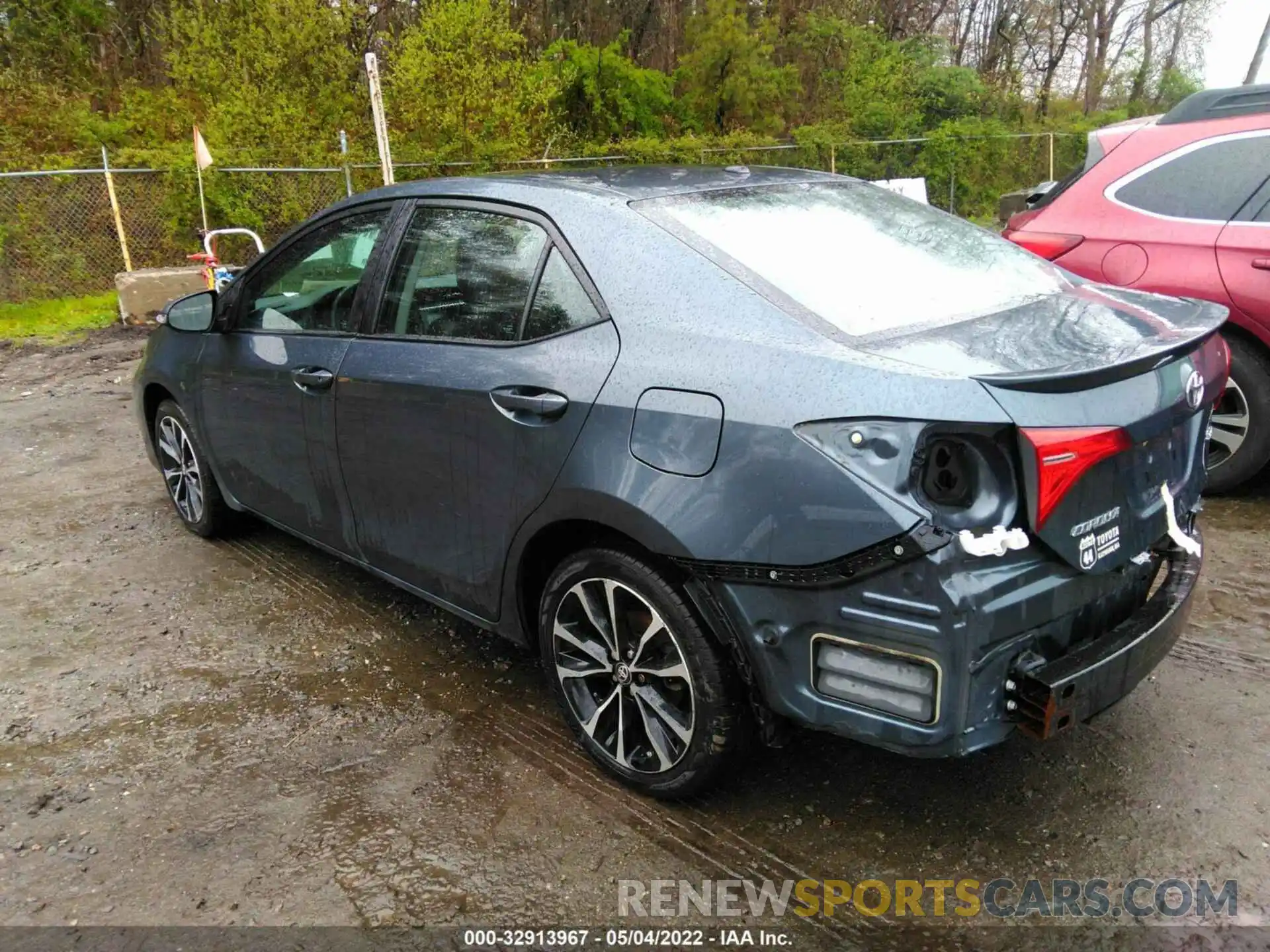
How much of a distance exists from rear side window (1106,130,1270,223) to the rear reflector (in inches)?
134

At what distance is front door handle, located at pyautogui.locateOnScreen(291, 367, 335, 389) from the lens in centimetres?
339

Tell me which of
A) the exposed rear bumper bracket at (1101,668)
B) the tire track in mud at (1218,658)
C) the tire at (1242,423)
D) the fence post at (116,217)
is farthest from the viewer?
the fence post at (116,217)

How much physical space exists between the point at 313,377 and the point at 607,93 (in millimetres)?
21472

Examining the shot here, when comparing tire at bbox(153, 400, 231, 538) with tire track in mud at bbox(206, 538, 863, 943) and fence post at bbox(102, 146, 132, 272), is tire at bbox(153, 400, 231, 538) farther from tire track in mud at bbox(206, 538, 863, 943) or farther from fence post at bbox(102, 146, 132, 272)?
fence post at bbox(102, 146, 132, 272)

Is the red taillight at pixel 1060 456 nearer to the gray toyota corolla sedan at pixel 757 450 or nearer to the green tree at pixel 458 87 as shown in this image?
the gray toyota corolla sedan at pixel 757 450

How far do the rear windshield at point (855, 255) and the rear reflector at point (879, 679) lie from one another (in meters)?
0.77

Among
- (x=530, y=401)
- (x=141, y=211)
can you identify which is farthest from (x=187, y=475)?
(x=141, y=211)

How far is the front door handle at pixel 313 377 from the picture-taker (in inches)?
133

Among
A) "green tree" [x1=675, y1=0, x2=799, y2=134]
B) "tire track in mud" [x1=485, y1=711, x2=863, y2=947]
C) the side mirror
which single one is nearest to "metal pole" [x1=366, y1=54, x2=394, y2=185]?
the side mirror

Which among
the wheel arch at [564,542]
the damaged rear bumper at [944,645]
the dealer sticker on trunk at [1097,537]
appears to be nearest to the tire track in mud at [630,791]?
the wheel arch at [564,542]

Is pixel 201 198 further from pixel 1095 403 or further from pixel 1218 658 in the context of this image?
pixel 1095 403

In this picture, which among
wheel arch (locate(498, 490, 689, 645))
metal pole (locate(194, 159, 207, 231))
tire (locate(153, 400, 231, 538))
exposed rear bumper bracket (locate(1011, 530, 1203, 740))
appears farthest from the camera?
metal pole (locate(194, 159, 207, 231))

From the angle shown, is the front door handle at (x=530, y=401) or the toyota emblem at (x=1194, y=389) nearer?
A: the toyota emblem at (x=1194, y=389)

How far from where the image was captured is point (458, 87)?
17.1 m
